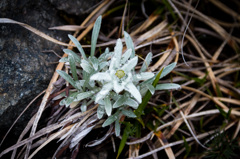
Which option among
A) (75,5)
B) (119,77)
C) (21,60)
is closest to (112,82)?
(119,77)

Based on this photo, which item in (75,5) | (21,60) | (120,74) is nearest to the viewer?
(120,74)

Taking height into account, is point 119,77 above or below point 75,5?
below

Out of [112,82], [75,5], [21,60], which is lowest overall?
[112,82]

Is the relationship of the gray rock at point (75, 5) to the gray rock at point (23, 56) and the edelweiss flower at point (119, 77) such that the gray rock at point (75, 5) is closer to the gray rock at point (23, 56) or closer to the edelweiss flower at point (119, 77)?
the gray rock at point (23, 56)

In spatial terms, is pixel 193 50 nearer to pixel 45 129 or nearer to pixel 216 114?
pixel 216 114

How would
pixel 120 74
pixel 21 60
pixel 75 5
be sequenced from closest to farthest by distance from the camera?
1. pixel 120 74
2. pixel 21 60
3. pixel 75 5

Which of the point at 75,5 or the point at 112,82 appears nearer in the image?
the point at 112,82

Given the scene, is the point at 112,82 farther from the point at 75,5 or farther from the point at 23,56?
the point at 75,5

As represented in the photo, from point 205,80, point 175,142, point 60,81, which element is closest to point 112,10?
point 60,81

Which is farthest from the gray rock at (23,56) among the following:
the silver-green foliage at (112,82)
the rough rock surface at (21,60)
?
the silver-green foliage at (112,82)

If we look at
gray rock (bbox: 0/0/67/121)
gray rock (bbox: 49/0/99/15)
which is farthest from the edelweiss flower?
gray rock (bbox: 49/0/99/15)
